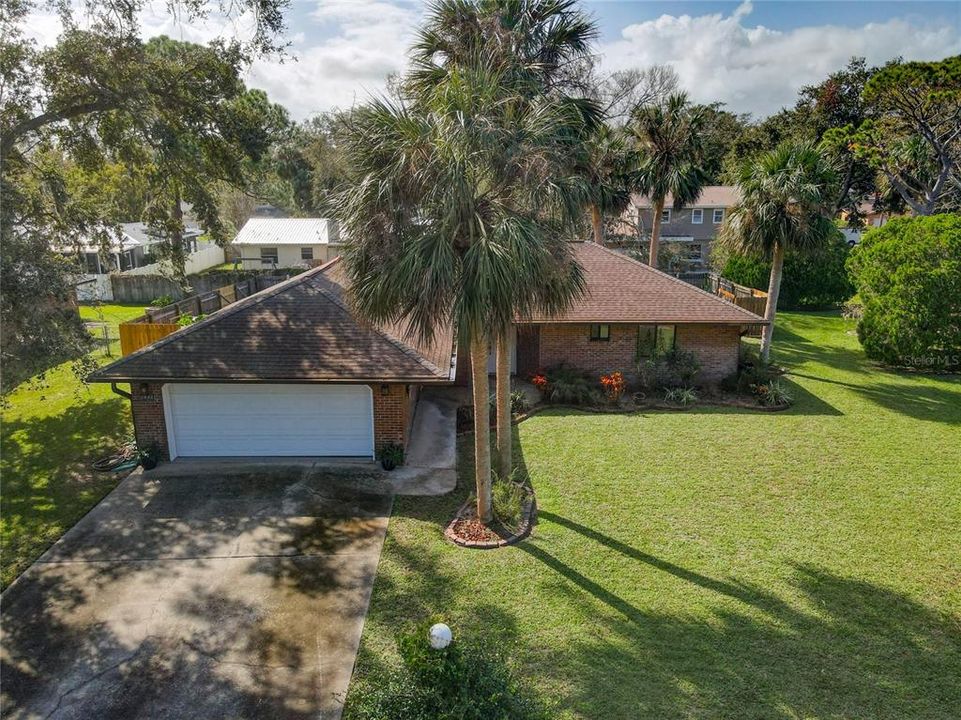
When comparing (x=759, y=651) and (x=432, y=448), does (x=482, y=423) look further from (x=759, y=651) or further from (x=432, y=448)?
(x=759, y=651)

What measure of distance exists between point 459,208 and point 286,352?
5965 mm

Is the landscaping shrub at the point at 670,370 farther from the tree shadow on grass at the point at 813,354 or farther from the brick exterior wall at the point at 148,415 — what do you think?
the brick exterior wall at the point at 148,415

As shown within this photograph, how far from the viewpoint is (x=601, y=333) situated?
18.1 metres

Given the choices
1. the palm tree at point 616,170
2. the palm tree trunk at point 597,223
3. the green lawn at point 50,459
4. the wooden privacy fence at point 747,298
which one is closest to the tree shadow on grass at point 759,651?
the green lawn at point 50,459

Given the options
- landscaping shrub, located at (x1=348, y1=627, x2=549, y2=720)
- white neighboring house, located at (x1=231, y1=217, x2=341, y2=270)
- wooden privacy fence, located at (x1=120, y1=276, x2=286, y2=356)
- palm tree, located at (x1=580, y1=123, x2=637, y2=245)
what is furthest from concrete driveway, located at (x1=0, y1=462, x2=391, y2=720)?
white neighboring house, located at (x1=231, y1=217, x2=341, y2=270)

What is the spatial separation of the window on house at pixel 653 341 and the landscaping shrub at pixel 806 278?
13.0m

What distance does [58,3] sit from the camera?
13258 millimetres

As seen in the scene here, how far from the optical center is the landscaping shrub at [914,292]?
19078 millimetres

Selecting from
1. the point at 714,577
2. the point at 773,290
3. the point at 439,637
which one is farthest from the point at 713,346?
the point at 439,637

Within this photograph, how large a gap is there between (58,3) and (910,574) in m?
19.7

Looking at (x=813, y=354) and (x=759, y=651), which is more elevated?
(x=813, y=354)

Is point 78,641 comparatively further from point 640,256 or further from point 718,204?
point 718,204

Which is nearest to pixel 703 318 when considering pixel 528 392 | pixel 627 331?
pixel 627 331

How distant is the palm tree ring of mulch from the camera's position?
9952 millimetres
